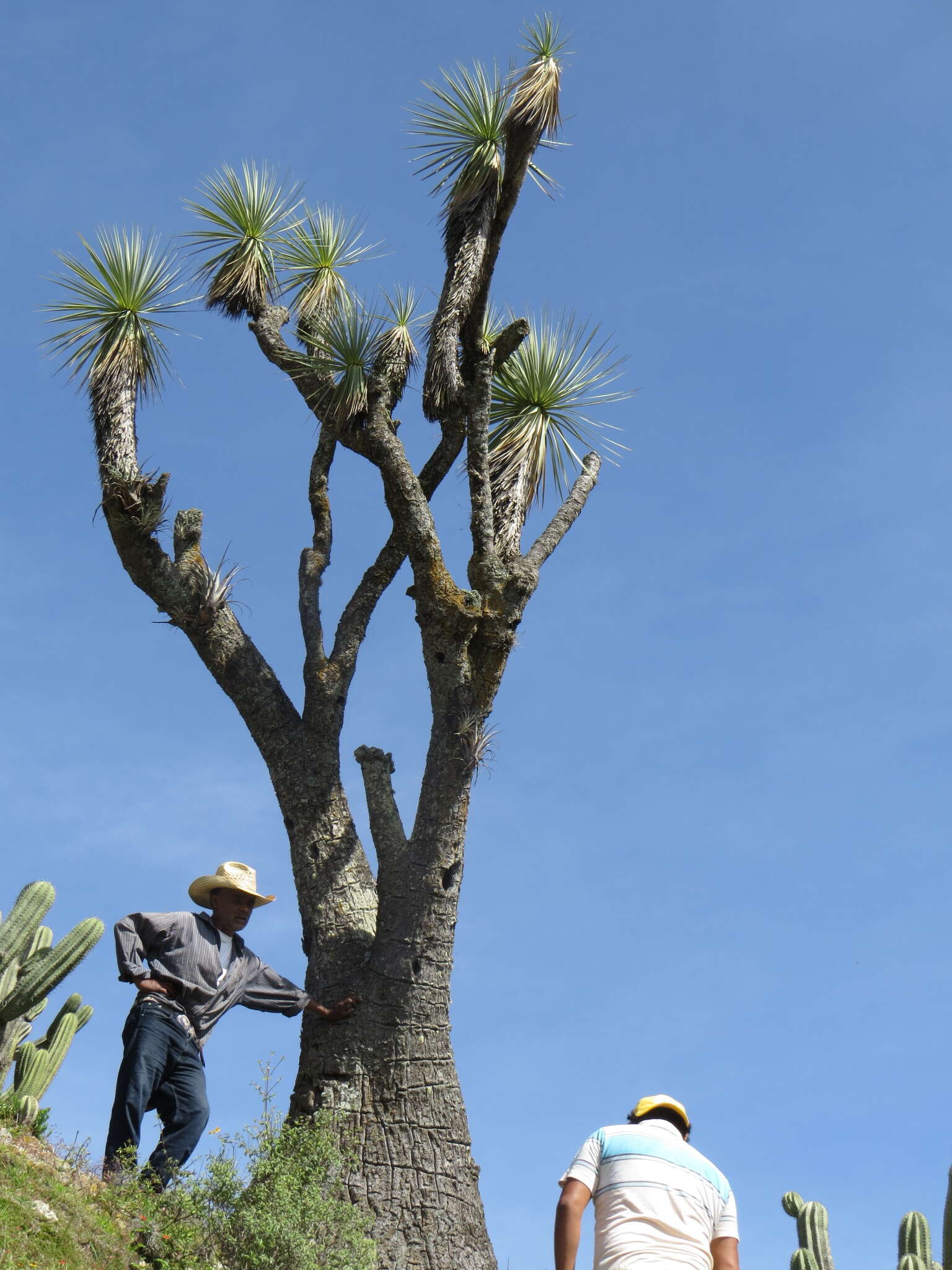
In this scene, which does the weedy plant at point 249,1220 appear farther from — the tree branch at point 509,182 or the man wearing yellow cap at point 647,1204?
the tree branch at point 509,182

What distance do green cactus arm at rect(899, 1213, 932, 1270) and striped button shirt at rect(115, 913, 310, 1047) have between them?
479cm

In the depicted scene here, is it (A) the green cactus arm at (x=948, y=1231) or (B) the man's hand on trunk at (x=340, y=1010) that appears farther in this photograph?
(A) the green cactus arm at (x=948, y=1231)

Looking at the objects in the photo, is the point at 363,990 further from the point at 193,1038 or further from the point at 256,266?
the point at 256,266

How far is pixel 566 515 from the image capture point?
8102 millimetres

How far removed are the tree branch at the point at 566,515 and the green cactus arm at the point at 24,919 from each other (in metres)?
4.34

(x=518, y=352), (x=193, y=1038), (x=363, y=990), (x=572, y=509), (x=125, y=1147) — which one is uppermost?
(x=518, y=352)

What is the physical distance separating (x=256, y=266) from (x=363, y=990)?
556 cm

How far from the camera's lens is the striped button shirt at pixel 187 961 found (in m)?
6.15

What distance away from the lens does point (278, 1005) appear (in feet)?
22.1

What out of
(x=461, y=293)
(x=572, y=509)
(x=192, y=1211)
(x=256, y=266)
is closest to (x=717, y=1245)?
(x=192, y=1211)

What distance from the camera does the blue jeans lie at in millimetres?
5891

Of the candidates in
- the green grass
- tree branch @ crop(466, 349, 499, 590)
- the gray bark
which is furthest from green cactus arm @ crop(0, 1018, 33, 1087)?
tree branch @ crop(466, 349, 499, 590)

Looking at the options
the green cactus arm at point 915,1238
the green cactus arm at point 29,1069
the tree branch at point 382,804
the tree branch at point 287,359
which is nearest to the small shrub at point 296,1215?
the tree branch at point 382,804

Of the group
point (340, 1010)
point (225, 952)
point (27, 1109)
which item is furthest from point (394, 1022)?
point (27, 1109)
